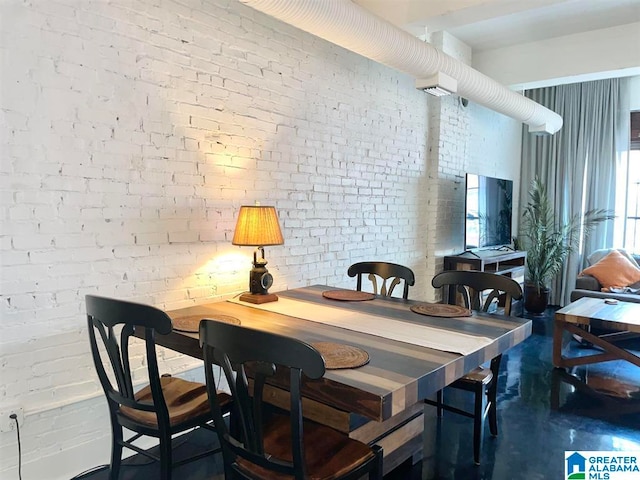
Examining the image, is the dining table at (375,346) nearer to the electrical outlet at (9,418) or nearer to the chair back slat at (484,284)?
the chair back slat at (484,284)

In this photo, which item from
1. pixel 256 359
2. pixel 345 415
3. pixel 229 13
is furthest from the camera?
pixel 229 13

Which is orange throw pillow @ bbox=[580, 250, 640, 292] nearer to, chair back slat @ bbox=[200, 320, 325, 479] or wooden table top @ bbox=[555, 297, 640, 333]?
wooden table top @ bbox=[555, 297, 640, 333]

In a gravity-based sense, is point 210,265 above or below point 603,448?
above

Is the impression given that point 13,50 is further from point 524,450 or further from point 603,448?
point 603,448

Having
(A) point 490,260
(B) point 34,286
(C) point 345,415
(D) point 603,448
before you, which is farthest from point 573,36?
(B) point 34,286

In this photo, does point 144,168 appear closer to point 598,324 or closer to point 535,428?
point 535,428

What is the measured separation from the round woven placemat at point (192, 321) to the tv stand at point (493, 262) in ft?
10.3

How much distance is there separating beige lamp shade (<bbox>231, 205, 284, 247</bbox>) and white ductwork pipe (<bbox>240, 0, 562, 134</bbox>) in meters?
1.04

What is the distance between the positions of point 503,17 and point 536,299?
3.16 meters

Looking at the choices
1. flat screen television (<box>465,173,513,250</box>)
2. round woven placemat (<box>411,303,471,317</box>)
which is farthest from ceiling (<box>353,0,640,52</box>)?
round woven placemat (<box>411,303,471,317</box>)

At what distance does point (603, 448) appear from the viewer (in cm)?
260

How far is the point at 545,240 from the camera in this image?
18.7 ft

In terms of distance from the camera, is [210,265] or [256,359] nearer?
[256,359]

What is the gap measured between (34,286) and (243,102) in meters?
1.60
